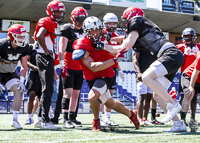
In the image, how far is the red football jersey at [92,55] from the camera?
165 inches

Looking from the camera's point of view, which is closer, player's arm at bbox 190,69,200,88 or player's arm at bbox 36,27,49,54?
player's arm at bbox 36,27,49,54

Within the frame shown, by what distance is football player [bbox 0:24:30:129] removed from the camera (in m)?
4.78

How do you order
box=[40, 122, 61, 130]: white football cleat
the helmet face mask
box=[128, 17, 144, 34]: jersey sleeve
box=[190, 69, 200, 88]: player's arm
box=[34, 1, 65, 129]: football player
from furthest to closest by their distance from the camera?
the helmet face mask
box=[190, 69, 200, 88]: player's arm
box=[34, 1, 65, 129]: football player
box=[40, 122, 61, 130]: white football cleat
box=[128, 17, 144, 34]: jersey sleeve

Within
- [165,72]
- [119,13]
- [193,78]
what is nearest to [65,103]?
[165,72]

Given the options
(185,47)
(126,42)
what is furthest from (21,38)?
(185,47)

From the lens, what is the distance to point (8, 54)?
4.86 metres

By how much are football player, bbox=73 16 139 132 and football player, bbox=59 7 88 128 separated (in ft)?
2.91

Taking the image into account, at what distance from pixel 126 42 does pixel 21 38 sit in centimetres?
186

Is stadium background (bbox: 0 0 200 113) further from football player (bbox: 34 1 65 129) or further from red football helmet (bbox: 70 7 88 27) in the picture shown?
football player (bbox: 34 1 65 129)

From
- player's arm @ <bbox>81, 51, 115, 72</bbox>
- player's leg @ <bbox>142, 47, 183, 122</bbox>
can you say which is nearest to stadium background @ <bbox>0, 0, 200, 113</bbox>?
player's arm @ <bbox>81, 51, 115, 72</bbox>

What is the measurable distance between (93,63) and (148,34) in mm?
857

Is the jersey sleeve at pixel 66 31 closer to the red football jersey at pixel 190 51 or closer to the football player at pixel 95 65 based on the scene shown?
the football player at pixel 95 65

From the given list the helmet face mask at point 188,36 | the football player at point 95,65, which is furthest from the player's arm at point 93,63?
the helmet face mask at point 188,36

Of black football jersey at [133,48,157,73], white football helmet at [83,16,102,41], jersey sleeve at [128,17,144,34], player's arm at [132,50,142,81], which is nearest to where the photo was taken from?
jersey sleeve at [128,17,144,34]
